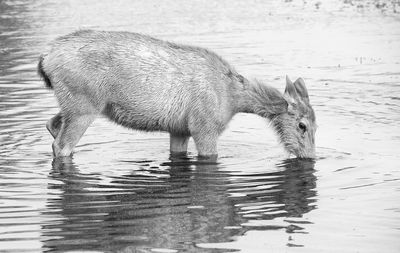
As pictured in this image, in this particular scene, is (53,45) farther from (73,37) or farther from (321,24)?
(321,24)

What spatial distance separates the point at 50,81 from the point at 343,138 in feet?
13.7

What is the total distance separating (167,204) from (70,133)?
2625mm

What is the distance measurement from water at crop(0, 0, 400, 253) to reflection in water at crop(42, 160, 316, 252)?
0.05 ft

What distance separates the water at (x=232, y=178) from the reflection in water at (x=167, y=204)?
1 centimetres

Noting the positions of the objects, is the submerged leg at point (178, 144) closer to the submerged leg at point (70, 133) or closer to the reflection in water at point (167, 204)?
the reflection in water at point (167, 204)

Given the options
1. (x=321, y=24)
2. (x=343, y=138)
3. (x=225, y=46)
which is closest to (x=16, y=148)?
(x=343, y=138)

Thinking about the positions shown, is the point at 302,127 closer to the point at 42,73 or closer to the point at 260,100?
the point at 260,100

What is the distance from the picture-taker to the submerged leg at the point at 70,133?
39.5 ft

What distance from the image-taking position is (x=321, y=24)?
25.9 metres

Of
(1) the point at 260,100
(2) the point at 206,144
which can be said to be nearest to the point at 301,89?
(1) the point at 260,100

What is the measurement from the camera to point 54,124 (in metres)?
12.7

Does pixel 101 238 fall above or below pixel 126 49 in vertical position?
below

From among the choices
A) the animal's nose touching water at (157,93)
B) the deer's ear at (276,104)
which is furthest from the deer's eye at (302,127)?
the deer's ear at (276,104)

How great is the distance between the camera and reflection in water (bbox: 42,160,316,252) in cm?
861
